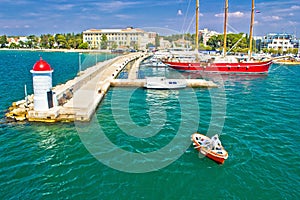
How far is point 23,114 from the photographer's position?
1939 centimetres

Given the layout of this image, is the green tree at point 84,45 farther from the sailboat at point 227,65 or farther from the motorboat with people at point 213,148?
the motorboat with people at point 213,148

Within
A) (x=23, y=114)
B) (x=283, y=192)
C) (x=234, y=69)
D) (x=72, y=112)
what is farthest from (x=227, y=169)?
(x=234, y=69)

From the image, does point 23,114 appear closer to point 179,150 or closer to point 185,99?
point 179,150

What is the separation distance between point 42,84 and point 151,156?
34.0 feet

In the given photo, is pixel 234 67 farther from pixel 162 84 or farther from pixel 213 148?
pixel 213 148

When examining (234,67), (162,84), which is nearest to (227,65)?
(234,67)

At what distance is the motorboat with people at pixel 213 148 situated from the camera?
44.0 ft

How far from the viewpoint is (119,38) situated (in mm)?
166250

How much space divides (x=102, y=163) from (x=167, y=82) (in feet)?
69.3

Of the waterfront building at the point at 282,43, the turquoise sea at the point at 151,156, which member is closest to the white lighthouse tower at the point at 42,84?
the turquoise sea at the point at 151,156

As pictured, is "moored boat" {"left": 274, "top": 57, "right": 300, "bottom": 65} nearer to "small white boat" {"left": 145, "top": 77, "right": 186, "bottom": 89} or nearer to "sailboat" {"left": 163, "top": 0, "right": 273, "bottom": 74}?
"sailboat" {"left": 163, "top": 0, "right": 273, "bottom": 74}

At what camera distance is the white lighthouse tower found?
18.3m

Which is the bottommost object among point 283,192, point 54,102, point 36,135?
point 283,192

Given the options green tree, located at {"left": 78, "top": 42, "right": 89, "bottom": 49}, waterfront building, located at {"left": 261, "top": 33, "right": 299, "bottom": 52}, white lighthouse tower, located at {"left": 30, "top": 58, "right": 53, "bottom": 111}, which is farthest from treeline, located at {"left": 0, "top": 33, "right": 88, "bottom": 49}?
white lighthouse tower, located at {"left": 30, "top": 58, "right": 53, "bottom": 111}
